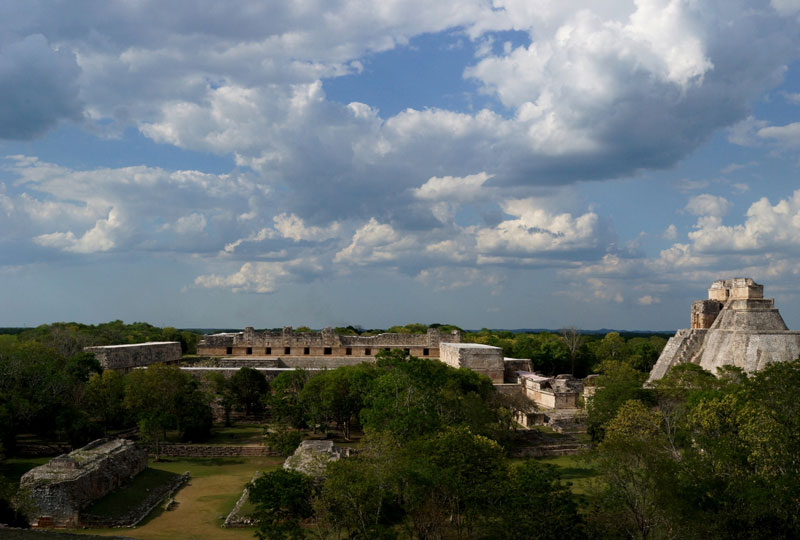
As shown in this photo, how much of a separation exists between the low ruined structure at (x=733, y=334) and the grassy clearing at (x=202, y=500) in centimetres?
Answer: 2083

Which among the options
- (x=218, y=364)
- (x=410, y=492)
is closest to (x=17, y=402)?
(x=218, y=364)

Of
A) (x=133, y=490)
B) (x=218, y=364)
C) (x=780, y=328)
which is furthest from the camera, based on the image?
(x=218, y=364)

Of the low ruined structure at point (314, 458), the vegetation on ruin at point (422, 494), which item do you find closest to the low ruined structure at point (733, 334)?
the vegetation on ruin at point (422, 494)

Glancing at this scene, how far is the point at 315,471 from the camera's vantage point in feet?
50.1

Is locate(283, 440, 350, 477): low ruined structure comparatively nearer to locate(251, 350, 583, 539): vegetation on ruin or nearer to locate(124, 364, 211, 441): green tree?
locate(251, 350, 583, 539): vegetation on ruin

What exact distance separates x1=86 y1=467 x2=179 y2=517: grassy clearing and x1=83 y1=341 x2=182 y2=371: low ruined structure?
12269 mm

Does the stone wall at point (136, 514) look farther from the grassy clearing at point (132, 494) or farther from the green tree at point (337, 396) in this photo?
the green tree at point (337, 396)

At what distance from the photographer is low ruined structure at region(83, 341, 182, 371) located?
30.1 meters

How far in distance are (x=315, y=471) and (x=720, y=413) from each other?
10.3 meters

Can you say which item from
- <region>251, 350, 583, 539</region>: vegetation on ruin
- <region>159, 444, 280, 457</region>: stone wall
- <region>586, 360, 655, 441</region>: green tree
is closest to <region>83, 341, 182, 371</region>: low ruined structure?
<region>159, 444, 280, 457</region>: stone wall

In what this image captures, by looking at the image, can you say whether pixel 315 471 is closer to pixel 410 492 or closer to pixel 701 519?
pixel 410 492

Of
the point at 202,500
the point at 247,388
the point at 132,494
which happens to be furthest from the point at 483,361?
the point at 132,494

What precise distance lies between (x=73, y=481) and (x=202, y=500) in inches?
144

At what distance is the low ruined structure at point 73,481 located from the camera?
14773 mm
